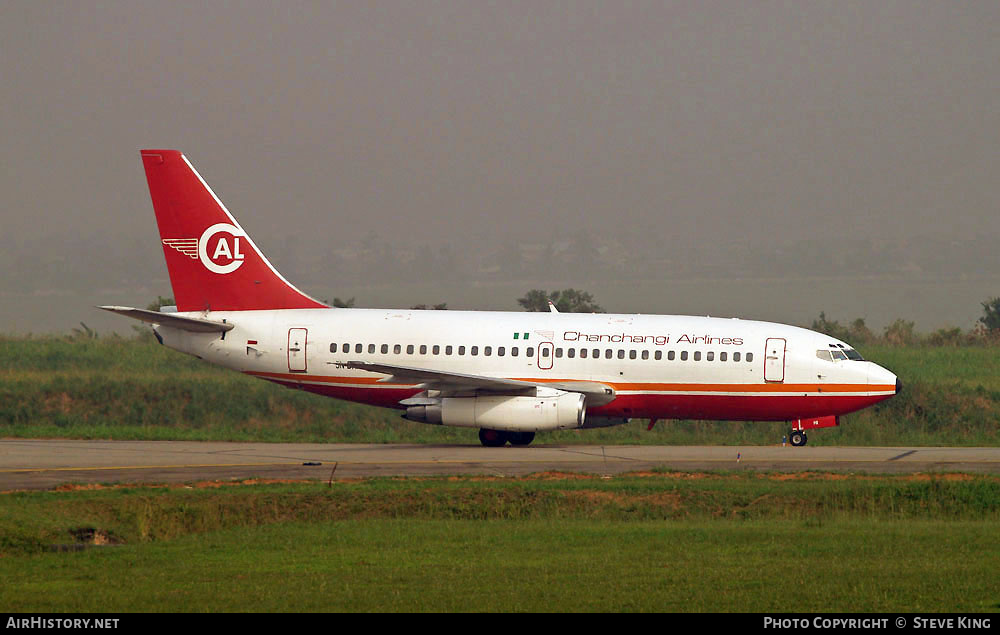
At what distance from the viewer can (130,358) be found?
53.3m

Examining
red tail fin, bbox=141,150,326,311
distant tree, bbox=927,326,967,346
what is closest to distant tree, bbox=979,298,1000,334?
distant tree, bbox=927,326,967,346

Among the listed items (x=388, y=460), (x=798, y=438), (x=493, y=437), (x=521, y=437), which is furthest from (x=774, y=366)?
(x=388, y=460)

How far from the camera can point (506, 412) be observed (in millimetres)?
32375

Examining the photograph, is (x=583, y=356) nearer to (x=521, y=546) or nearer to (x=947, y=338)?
(x=521, y=546)

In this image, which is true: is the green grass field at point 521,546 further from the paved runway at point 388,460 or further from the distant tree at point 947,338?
the distant tree at point 947,338

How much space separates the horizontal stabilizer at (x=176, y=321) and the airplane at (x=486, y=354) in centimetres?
5

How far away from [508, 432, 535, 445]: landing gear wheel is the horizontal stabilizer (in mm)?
8181

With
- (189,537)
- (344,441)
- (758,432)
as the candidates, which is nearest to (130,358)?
(344,441)

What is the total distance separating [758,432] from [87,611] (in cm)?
2876

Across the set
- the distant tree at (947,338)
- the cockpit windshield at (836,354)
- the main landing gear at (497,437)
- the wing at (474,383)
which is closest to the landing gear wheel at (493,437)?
the main landing gear at (497,437)

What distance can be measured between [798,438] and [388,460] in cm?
1129

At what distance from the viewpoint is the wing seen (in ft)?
Answer: 103

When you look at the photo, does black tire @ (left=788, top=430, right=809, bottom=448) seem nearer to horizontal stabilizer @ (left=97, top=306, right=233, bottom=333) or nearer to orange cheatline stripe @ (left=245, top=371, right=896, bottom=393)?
orange cheatline stripe @ (left=245, top=371, right=896, bottom=393)

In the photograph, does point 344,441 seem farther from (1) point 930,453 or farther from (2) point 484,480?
(1) point 930,453
